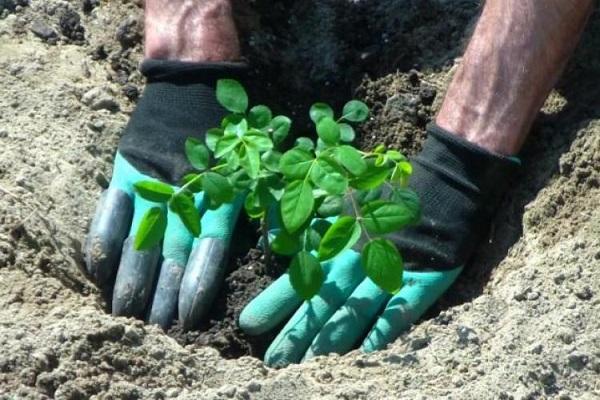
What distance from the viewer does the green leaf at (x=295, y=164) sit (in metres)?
2.16

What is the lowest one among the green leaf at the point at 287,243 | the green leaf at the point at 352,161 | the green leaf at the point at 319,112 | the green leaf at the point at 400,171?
the green leaf at the point at 287,243

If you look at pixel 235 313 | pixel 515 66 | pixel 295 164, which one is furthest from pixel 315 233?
pixel 515 66

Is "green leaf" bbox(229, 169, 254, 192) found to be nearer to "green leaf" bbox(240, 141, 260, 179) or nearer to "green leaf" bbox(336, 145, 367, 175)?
"green leaf" bbox(240, 141, 260, 179)

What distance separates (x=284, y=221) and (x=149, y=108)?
25.2 inches

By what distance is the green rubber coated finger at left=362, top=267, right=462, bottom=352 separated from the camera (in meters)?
2.43

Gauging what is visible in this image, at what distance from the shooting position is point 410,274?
8.18 ft

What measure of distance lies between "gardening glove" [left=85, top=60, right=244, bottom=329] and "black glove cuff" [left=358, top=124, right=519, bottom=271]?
14.3 inches

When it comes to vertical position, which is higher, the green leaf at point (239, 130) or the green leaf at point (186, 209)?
the green leaf at point (239, 130)

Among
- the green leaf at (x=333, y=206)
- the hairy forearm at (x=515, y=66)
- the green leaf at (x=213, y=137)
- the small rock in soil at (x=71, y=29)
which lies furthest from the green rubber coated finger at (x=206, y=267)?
the small rock in soil at (x=71, y=29)

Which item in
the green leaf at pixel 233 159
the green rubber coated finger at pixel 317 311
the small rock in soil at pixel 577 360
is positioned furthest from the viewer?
the green rubber coated finger at pixel 317 311

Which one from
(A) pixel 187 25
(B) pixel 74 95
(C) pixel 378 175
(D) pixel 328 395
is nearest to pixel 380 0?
(A) pixel 187 25

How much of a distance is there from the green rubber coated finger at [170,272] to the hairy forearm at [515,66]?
0.58 metres

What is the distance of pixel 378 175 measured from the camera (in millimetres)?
2195

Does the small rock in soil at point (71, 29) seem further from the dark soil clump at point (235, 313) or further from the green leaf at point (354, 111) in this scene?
the green leaf at point (354, 111)
